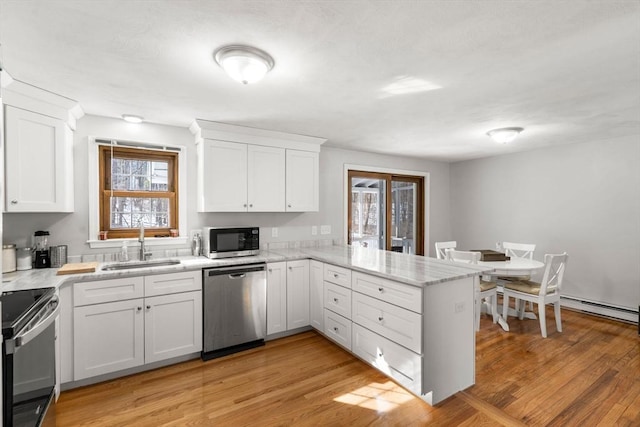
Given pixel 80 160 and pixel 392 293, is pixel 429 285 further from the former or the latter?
pixel 80 160

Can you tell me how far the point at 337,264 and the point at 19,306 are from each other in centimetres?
223

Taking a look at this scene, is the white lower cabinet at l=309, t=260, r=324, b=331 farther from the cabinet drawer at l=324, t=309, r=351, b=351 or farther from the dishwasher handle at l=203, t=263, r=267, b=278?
the dishwasher handle at l=203, t=263, r=267, b=278

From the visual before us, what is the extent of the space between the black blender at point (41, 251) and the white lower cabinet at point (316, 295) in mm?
2388

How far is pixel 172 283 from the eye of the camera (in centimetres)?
274

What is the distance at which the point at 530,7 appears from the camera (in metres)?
1.42

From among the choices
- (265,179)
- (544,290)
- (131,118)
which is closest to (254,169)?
(265,179)

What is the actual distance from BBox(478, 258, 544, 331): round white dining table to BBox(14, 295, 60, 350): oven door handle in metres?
3.41

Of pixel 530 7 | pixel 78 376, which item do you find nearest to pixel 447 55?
pixel 530 7

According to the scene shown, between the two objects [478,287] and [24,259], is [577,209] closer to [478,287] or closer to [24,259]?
[478,287]

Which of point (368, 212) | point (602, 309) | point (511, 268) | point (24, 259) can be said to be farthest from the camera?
point (368, 212)

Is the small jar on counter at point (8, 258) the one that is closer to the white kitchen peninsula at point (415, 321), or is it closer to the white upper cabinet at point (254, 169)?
the white upper cabinet at point (254, 169)

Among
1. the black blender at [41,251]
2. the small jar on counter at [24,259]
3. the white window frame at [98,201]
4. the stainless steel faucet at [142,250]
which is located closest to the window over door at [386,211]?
the white window frame at [98,201]

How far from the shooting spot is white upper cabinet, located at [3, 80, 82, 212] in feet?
7.52

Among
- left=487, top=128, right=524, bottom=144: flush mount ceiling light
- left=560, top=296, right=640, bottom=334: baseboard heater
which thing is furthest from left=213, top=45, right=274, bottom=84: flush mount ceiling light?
left=560, top=296, right=640, bottom=334: baseboard heater
